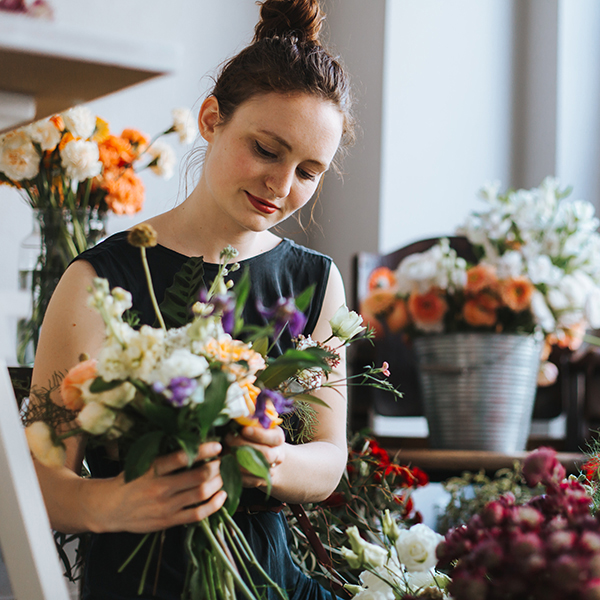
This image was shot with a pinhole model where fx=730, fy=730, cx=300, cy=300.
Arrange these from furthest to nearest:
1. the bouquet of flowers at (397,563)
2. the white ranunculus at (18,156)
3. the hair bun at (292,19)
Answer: the white ranunculus at (18,156), the hair bun at (292,19), the bouquet of flowers at (397,563)

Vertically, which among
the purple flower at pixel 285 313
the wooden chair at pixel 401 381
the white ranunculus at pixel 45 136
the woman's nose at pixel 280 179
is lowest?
the wooden chair at pixel 401 381

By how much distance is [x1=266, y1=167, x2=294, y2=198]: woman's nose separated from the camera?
958 mm

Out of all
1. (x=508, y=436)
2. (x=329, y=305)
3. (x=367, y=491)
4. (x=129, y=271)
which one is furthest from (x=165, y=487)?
(x=508, y=436)

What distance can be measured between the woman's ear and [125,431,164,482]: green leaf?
620 millimetres

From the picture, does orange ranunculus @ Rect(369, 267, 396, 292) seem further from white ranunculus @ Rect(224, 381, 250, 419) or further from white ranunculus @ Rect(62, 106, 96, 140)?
white ranunculus @ Rect(224, 381, 250, 419)

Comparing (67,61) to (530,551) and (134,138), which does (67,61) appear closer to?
(530,551)

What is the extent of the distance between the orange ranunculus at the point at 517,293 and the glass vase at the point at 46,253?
92 cm

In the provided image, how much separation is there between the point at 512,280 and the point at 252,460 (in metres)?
1.25

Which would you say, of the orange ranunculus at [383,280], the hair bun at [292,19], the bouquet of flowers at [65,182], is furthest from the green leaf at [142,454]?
the orange ranunculus at [383,280]

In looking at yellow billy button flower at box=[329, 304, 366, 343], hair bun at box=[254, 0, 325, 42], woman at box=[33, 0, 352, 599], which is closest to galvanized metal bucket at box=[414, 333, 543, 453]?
woman at box=[33, 0, 352, 599]

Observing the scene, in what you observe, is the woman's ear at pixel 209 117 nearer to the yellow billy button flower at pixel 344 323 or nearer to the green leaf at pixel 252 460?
the yellow billy button flower at pixel 344 323

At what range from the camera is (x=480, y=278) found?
172 centimetres

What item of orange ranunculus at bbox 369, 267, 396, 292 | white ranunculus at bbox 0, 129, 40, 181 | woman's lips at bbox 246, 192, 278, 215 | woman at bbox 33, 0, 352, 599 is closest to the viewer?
woman at bbox 33, 0, 352, 599

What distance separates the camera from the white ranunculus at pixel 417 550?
28.1 inches
